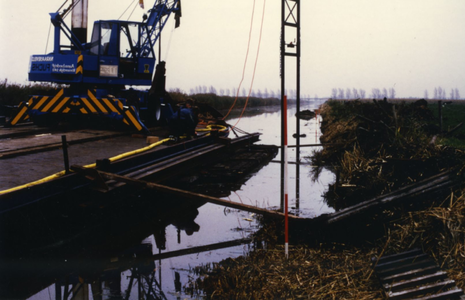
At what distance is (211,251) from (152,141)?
4.14 m

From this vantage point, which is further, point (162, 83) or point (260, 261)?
point (162, 83)

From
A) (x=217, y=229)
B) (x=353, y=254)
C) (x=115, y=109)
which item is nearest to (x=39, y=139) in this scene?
(x=115, y=109)

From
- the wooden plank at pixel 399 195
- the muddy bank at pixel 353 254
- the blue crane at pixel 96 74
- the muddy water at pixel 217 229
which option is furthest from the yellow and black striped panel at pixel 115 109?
the wooden plank at pixel 399 195

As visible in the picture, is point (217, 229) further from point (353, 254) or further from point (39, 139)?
point (39, 139)

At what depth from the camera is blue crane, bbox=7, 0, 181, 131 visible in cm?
1178

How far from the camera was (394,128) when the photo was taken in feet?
33.8

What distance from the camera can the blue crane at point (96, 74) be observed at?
11.8 meters

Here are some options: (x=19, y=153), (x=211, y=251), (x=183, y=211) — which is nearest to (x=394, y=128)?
(x=183, y=211)

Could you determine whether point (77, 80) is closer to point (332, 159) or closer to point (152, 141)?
point (152, 141)

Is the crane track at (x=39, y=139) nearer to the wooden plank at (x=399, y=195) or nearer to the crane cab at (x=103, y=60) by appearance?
the crane cab at (x=103, y=60)

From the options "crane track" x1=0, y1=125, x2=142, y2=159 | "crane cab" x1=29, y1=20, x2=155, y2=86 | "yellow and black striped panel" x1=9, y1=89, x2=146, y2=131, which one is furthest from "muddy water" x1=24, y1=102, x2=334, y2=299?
"crane cab" x1=29, y1=20, x2=155, y2=86

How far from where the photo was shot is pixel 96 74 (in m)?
12.4

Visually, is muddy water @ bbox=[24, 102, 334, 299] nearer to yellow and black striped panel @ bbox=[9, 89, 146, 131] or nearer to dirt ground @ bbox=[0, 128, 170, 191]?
dirt ground @ bbox=[0, 128, 170, 191]

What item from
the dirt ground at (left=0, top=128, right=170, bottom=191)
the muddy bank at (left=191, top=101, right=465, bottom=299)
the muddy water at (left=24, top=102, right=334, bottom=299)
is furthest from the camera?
the dirt ground at (left=0, top=128, right=170, bottom=191)
